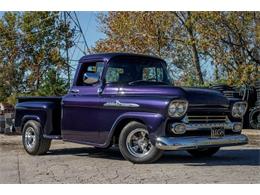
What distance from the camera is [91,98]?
8.14 metres

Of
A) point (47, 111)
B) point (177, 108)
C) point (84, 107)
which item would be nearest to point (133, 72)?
point (84, 107)

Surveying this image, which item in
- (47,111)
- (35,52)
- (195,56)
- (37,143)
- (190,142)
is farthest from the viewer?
(195,56)

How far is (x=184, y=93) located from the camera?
23.8 feet

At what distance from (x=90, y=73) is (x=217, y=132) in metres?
→ 2.21

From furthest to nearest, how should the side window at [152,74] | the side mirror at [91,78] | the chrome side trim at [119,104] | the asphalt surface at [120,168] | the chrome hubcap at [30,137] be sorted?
the chrome hubcap at [30,137] → the side window at [152,74] → the side mirror at [91,78] → the chrome side trim at [119,104] → the asphalt surface at [120,168]

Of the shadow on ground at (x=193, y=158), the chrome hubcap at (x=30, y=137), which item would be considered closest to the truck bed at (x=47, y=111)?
the chrome hubcap at (x=30, y=137)

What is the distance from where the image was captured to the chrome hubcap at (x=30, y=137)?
9.33 m

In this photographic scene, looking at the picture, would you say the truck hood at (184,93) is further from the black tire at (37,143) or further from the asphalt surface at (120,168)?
the black tire at (37,143)

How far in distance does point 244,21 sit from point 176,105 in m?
11.0

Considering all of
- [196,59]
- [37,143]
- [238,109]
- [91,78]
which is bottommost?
[37,143]

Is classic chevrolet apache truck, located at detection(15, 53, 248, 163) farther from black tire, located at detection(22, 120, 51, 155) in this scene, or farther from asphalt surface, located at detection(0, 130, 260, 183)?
asphalt surface, located at detection(0, 130, 260, 183)

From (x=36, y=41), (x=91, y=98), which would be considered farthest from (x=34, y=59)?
(x=91, y=98)

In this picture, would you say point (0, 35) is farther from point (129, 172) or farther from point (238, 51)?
point (129, 172)

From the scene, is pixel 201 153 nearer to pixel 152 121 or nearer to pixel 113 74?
pixel 152 121
